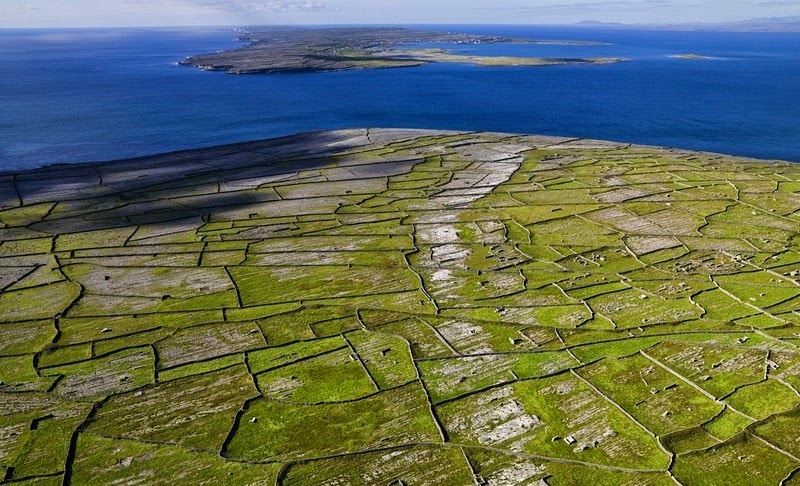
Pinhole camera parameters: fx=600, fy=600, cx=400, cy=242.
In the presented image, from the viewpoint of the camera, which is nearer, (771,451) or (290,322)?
(771,451)

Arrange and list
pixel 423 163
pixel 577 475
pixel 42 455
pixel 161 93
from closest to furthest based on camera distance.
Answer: pixel 577 475
pixel 42 455
pixel 423 163
pixel 161 93

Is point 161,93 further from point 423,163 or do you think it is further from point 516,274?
point 516,274

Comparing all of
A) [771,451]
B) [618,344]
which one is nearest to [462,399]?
[618,344]

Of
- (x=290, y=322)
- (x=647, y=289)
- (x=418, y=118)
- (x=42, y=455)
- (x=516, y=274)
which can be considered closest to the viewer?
(x=42, y=455)

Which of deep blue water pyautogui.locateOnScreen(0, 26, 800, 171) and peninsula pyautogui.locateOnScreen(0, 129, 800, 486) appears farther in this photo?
deep blue water pyautogui.locateOnScreen(0, 26, 800, 171)
